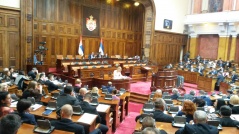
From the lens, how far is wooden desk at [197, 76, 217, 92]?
1113cm

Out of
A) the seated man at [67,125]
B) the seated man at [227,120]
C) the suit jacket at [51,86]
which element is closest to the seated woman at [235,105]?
Answer: the seated man at [227,120]

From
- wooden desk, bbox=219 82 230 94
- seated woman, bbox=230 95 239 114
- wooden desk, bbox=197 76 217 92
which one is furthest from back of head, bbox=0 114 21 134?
wooden desk, bbox=197 76 217 92

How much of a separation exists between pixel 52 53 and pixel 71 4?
3655mm

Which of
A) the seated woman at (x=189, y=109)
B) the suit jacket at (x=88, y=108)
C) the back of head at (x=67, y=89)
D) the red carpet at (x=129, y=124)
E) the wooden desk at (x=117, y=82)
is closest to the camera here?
the seated woman at (x=189, y=109)

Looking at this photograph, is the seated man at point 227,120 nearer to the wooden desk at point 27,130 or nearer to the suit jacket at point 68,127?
the suit jacket at point 68,127

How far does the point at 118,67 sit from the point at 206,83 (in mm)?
5233

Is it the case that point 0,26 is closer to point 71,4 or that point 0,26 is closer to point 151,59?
point 71,4

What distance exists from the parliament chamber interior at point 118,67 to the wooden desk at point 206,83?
0.18 feet

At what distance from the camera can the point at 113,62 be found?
13.1 metres

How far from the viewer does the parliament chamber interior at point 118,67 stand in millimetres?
3637

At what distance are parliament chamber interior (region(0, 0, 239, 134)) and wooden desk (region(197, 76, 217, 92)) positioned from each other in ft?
0.18

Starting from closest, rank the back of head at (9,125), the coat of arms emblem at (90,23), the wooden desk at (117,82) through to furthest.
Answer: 1. the back of head at (9,125)
2. the wooden desk at (117,82)
3. the coat of arms emblem at (90,23)

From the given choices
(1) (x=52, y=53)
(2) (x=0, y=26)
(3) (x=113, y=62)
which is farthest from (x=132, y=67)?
(2) (x=0, y=26)

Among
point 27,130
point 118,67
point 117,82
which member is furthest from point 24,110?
point 118,67
